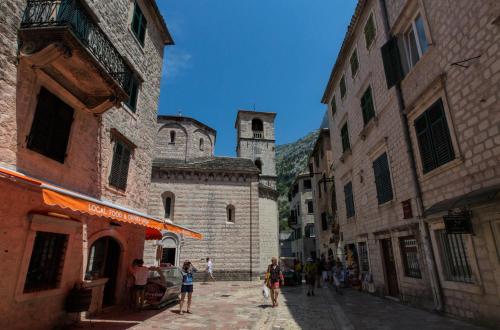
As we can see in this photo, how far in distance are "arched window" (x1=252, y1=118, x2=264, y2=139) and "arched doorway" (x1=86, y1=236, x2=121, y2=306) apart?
2965 centimetres

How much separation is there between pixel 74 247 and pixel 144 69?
24.9 feet

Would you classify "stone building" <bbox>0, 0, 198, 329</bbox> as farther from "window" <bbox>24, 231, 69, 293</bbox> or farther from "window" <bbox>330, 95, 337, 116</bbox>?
"window" <bbox>330, 95, 337, 116</bbox>

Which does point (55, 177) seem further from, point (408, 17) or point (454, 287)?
point (408, 17)

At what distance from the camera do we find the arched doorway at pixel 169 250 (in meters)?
21.2

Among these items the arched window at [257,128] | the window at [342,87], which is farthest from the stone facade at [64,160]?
the arched window at [257,128]

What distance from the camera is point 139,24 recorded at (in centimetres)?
1148

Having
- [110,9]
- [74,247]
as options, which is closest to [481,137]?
[74,247]

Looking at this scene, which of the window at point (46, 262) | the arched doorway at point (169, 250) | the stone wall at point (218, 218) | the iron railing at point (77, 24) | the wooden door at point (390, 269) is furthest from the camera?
the stone wall at point (218, 218)

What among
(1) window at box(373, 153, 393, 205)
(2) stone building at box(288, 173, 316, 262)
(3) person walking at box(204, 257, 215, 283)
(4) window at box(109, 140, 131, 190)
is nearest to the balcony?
(4) window at box(109, 140, 131, 190)

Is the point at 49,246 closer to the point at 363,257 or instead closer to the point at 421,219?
the point at 421,219

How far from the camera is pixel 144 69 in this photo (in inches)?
462

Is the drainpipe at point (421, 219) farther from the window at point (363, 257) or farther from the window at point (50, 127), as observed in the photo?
the window at point (50, 127)

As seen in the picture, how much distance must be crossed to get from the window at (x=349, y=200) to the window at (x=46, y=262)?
13312mm

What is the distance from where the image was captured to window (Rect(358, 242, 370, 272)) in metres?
13.6
